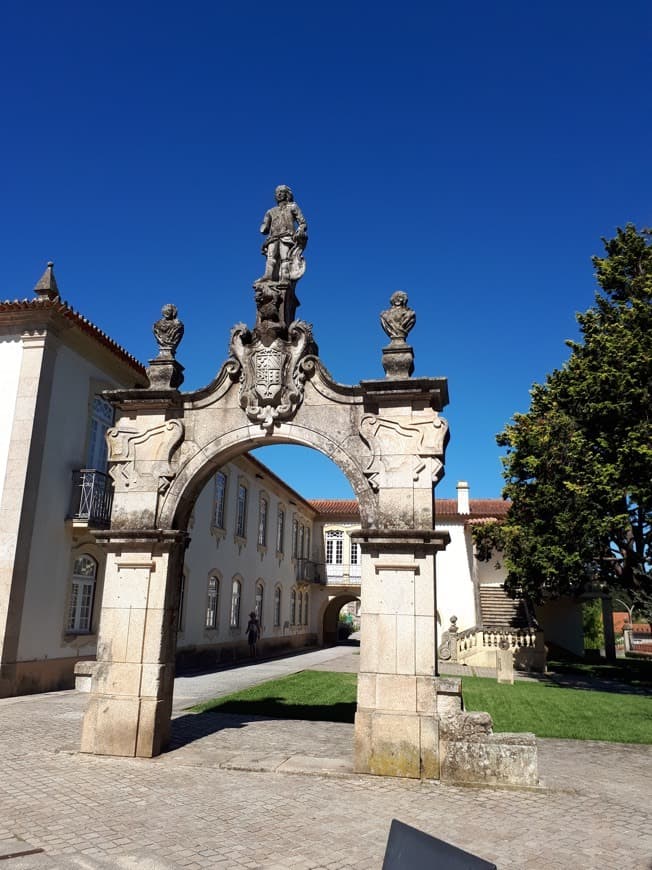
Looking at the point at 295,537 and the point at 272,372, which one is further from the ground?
the point at 295,537

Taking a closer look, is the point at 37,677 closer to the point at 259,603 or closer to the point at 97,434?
the point at 97,434

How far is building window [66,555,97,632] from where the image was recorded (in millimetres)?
14867

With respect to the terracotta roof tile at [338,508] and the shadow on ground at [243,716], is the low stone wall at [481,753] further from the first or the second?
the terracotta roof tile at [338,508]

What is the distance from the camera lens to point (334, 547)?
36.7 m

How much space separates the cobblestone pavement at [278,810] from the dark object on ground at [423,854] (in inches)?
109

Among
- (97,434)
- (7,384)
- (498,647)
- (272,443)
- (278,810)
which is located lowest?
(278,810)

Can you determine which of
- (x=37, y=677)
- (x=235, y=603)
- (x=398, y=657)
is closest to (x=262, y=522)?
(x=235, y=603)

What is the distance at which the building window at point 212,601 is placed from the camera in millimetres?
21703

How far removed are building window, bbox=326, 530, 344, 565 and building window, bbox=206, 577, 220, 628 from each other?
47.6 feet

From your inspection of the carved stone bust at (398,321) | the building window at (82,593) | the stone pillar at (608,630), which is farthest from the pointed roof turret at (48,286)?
the stone pillar at (608,630)

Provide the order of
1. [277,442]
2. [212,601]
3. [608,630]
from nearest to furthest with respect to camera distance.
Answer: [277,442], [212,601], [608,630]

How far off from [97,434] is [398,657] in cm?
1100

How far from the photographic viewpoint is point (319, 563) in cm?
3575

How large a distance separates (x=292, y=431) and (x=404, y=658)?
300 cm
